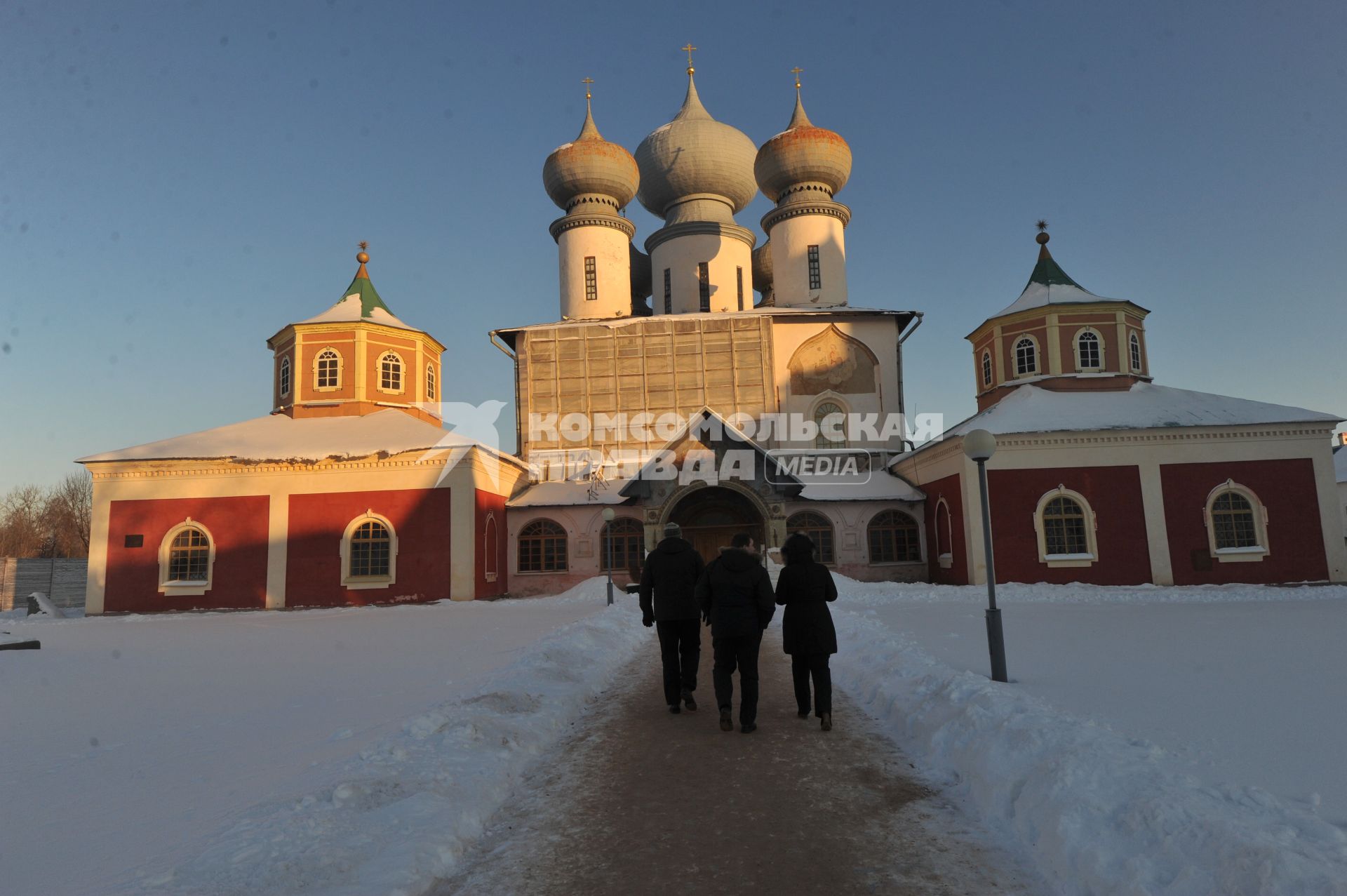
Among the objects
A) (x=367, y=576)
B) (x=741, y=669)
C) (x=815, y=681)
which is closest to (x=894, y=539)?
(x=367, y=576)

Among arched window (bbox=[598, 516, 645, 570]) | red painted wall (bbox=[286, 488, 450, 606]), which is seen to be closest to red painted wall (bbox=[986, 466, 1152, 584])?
arched window (bbox=[598, 516, 645, 570])

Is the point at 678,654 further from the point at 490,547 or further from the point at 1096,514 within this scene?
the point at 1096,514

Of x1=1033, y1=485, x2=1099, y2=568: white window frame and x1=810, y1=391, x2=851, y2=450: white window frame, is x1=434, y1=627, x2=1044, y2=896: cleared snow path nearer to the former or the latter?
x1=1033, y1=485, x2=1099, y2=568: white window frame

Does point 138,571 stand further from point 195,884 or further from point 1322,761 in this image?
point 1322,761

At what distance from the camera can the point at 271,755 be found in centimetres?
581

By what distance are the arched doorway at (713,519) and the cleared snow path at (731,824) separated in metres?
18.5

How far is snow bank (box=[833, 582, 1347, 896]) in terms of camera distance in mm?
3131

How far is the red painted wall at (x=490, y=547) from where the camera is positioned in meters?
23.7

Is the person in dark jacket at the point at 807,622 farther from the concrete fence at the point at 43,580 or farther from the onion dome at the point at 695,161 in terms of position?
the concrete fence at the point at 43,580

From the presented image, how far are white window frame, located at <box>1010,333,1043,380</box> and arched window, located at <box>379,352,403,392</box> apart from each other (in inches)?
807

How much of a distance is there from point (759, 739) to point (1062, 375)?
23577mm

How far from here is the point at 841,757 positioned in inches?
234

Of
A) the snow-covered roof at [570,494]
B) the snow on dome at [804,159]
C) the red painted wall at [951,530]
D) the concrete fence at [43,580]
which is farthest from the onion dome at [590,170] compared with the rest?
the concrete fence at [43,580]

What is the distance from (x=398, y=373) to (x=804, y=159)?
55.6 ft
